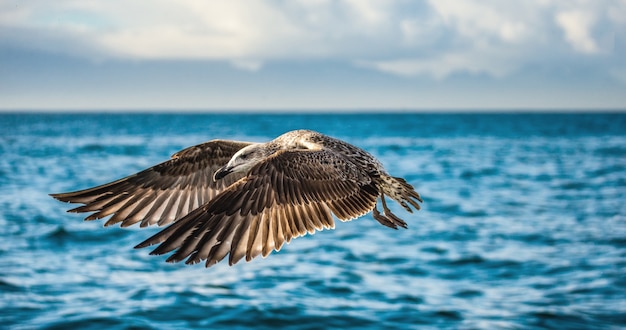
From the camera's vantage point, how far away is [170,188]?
23.6ft

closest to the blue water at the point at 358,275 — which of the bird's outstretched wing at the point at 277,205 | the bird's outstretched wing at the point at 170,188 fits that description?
the bird's outstretched wing at the point at 170,188

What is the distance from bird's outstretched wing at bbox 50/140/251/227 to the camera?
6.73 m

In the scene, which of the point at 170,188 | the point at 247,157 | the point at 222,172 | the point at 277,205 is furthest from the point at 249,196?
the point at 170,188

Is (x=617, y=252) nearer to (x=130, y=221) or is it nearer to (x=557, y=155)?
(x=130, y=221)

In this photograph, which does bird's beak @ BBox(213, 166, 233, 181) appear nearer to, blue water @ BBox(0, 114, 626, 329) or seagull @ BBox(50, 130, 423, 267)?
seagull @ BBox(50, 130, 423, 267)

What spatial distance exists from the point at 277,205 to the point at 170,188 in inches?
74.9

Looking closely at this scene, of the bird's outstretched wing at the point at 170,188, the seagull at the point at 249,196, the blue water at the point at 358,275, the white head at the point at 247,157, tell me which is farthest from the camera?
the blue water at the point at 358,275

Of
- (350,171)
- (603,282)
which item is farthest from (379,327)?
(350,171)

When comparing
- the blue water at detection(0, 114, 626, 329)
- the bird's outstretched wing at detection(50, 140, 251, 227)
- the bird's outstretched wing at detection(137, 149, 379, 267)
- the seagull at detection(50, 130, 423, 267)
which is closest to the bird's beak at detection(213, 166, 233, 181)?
the seagull at detection(50, 130, 423, 267)

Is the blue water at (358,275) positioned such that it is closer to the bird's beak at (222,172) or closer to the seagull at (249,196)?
the seagull at (249,196)

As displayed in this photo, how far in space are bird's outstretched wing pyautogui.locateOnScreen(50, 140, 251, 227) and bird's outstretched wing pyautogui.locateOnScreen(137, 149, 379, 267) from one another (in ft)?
4.36

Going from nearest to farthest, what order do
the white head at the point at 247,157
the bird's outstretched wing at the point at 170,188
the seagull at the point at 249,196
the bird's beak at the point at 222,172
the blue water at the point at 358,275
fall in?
the seagull at the point at 249,196, the bird's beak at the point at 222,172, the white head at the point at 247,157, the bird's outstretched wing at the point at 170,188, the blue water at the point at 358,275

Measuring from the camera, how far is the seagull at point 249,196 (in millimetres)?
5277

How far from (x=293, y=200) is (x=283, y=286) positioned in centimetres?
857
